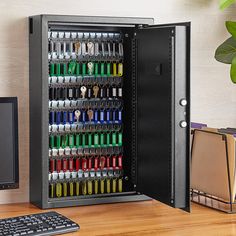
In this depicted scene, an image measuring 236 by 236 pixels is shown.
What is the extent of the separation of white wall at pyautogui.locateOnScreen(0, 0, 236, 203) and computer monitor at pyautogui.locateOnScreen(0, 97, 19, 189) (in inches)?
7.6

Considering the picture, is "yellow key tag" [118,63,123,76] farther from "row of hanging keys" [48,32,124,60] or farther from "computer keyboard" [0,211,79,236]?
"computer keyboard" [0,211,79,236]

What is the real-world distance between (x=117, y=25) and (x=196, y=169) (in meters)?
0.70

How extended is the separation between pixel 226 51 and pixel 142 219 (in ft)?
2.99

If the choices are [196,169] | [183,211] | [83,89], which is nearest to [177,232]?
[183,211]

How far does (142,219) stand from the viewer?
2.37 metres

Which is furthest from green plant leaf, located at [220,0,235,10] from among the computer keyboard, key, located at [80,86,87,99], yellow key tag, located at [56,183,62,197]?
the computer keyboard

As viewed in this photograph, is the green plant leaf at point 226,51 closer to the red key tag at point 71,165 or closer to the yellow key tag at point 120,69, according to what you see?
the yellow key tag at point 120,69

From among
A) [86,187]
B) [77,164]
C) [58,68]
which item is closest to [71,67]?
[58,68]

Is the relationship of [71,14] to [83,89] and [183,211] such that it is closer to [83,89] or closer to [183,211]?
[83,89]

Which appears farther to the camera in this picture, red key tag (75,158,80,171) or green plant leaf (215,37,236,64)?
green plant leaf (215,37,236,64)

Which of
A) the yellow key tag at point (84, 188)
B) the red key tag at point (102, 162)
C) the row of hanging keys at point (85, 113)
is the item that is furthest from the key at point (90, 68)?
the yellow key tag at point (84, 188)

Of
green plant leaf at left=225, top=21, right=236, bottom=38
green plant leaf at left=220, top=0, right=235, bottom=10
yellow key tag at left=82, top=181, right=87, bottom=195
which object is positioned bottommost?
yellow key tag at left=82, top=181, right=87, bottom=195

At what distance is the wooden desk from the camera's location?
7.24ft

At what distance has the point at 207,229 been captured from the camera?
2236mm
